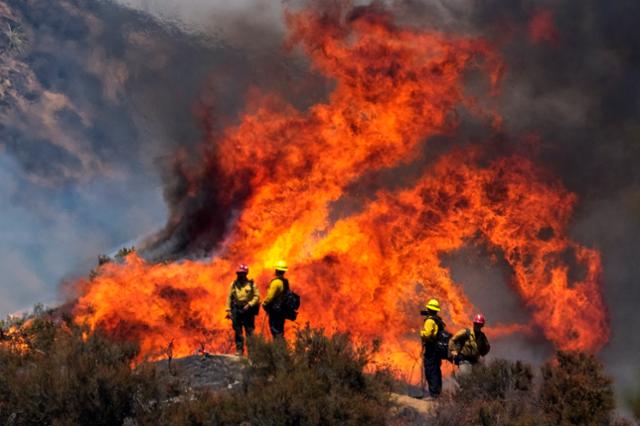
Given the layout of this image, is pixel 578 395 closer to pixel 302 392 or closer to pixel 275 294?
pixel 302 392

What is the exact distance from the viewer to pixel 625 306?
22391 mm

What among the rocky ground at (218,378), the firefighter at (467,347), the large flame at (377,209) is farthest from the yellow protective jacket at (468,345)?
the large flame at (377,209)

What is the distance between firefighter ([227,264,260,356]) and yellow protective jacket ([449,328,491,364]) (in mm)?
3676

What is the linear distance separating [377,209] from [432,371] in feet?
25.4

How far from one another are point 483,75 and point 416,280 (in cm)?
610

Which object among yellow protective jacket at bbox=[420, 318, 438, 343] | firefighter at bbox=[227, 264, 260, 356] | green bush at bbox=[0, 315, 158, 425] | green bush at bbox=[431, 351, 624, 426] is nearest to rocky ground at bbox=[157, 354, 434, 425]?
green bush at bbox=[431, 351, 624, 426]

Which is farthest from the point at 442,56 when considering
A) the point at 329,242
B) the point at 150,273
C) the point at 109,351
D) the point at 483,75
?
the point at 109,351

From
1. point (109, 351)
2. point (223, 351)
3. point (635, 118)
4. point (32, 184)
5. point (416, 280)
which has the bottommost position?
point (109, 351)

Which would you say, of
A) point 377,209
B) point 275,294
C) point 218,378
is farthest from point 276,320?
point 377,209

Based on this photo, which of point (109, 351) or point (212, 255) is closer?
point (109, 351)

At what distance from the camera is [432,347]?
13.0 meters

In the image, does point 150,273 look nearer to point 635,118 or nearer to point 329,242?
point 329,242

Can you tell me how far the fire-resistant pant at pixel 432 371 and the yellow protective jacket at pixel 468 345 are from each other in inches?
14.0

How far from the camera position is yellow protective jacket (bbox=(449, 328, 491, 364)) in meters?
12.9
